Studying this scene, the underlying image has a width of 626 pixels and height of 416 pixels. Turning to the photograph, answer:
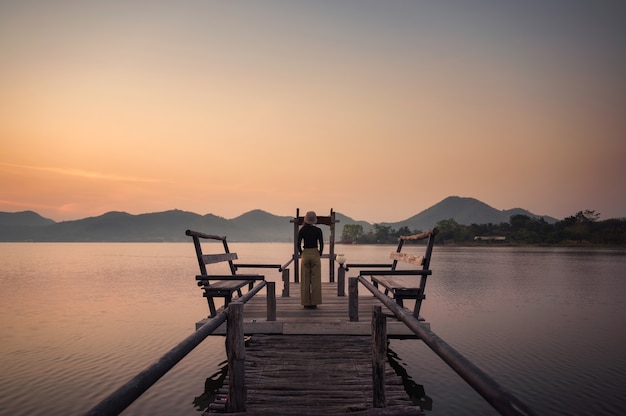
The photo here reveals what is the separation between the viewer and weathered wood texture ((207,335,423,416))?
20.6 feet

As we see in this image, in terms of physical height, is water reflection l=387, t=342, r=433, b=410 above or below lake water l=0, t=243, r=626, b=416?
above

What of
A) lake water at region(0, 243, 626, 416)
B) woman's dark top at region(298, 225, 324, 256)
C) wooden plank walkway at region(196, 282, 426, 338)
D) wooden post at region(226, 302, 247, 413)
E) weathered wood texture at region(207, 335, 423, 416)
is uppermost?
woman's dark top at region(298, 225, 324, 256)

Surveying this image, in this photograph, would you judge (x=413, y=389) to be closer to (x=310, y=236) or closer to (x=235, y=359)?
(x=310, y=236)

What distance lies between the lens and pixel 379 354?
5.35 metres

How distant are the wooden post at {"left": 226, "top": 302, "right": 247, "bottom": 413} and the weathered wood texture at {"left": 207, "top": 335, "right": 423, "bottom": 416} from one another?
0.32 meters

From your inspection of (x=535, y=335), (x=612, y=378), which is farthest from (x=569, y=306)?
(x=612, y=378)

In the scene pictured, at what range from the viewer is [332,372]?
7.61 meters

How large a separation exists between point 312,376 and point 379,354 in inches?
97.7

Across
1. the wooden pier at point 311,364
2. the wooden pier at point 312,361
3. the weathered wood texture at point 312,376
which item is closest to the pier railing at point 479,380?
the wooden pier at point 312,361

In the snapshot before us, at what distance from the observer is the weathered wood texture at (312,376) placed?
20.6 ft

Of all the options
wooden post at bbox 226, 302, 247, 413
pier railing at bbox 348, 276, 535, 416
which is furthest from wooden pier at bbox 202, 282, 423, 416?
pier railing at bbox 348, 276, 535, 416

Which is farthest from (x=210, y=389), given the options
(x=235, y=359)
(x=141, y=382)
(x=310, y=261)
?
(x=141, y=382)

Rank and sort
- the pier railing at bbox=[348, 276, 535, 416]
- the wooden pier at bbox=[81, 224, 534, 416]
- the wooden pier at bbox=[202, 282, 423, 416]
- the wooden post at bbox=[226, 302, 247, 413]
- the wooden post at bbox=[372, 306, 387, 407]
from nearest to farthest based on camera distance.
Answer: the pier railing at bbox=[348, 276, 535, 416]
the wooden pier at bbox=[81, 224, 534, 416]
the wooden post at bbox=[226, 302, 247, 413]
the wooden post at bbox=[372, 306, 387, 407]
the wooden pier at bbox=[202, 282, 423, 416]

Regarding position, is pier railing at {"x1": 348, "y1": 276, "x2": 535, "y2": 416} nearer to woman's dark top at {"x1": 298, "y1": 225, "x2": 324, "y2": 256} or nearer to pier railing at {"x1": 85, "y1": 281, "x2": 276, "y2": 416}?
pier railing at {"x1": 85, "y1": 281, "x2": 276, "y2": 416}
